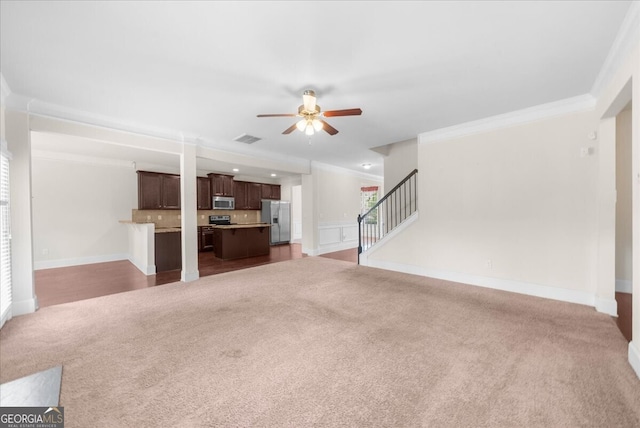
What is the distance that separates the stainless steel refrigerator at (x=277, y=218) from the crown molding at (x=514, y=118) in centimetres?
566

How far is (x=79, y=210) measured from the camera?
6027 mm

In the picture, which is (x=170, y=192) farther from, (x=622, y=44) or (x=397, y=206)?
(x=622, y=44)

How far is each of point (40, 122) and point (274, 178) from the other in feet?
21.9

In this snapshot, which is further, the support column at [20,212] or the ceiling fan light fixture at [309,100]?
the support column at [20,212]

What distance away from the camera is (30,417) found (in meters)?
1.44

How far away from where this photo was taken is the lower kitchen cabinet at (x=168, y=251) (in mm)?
5293

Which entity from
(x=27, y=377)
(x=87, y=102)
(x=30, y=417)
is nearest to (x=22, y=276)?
(x=27, y=377)

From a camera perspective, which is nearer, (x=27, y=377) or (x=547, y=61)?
(x=27, y=377)

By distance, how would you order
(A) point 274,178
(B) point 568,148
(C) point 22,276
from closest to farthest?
(C) point 22,276
(B) point 568,148
(A) point 274,178

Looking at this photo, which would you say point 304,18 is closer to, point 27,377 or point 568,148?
point 27,377

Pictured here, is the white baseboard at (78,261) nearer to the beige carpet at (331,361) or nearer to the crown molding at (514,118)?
the beige carpet at (331,361)

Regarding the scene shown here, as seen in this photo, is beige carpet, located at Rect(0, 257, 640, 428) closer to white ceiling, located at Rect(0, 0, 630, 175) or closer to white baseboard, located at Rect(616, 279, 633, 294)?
white baseboard, located at Rect(616, 279, 633, 294)

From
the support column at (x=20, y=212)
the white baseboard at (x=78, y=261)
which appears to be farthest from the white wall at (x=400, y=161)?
the white baseboard at (x=78, y=261)

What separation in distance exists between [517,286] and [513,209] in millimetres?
1155
